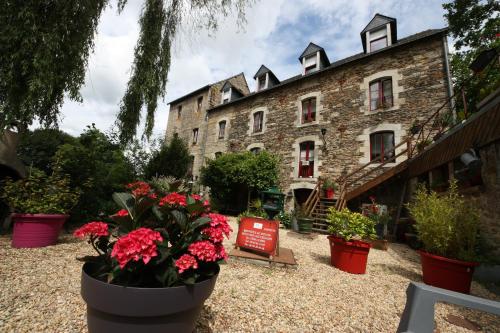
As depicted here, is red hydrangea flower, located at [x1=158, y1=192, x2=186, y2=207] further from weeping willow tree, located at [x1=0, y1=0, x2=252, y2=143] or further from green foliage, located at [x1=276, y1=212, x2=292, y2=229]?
green foliage, located at [x1=276, y1=212, x2=292, y2=229]

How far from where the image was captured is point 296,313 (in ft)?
7.58

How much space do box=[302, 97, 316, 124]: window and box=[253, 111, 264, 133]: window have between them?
8.11 ft

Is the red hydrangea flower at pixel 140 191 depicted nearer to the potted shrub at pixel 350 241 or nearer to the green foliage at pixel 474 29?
the potted shrub at pixel 350 241

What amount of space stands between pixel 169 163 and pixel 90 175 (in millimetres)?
8204

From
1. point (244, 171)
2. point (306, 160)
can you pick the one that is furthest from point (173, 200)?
point (306, 160)

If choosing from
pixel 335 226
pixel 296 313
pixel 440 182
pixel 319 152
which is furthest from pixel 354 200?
pixel 296 313

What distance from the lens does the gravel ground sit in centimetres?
201

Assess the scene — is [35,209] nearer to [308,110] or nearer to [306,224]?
[306,224]

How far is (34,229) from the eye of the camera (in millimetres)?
3652

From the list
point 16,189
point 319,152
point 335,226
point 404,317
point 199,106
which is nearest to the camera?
point 404,317

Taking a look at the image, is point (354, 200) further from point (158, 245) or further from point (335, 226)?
point (158, 245)

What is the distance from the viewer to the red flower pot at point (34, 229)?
3576 millimetres

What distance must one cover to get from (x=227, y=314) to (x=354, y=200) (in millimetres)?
7877

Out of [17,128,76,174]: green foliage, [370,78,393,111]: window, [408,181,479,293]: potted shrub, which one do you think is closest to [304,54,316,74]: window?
[370,78,393,111]: window
